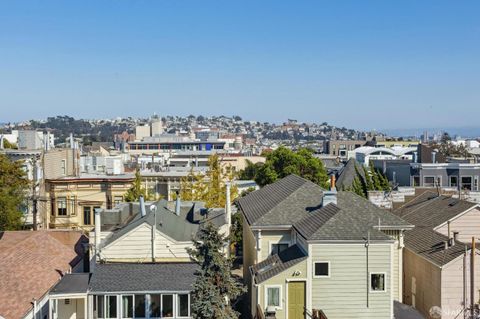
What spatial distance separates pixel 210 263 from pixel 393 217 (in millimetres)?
9722

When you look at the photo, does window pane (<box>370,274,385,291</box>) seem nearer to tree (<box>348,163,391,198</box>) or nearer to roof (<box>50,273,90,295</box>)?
roof (<box>50,273,90,295</box>)

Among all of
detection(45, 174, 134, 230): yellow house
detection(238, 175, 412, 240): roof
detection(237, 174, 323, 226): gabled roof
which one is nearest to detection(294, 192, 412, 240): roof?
detection(238, 175, 412, 240): roof

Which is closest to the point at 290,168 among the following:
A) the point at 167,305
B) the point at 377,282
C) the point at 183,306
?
the point at 377,282

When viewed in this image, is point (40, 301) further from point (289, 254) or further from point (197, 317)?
point (289, 254)

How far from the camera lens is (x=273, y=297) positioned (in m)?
20.4

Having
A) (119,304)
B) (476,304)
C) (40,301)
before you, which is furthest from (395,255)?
(40,301)

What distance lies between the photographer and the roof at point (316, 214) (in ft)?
66.7

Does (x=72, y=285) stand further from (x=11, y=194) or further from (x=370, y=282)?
(x=11, y=194)

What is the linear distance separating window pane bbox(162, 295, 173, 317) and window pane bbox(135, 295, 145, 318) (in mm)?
690

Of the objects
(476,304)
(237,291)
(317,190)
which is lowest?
(476,304)

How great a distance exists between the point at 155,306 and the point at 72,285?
3.04 m

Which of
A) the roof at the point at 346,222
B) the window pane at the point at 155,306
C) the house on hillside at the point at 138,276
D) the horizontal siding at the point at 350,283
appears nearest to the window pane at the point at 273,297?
the horizontal siding at the point at 350,283

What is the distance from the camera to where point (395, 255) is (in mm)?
23438

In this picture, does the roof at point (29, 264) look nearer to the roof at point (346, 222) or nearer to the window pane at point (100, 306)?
the window pane at point (100, 306)
